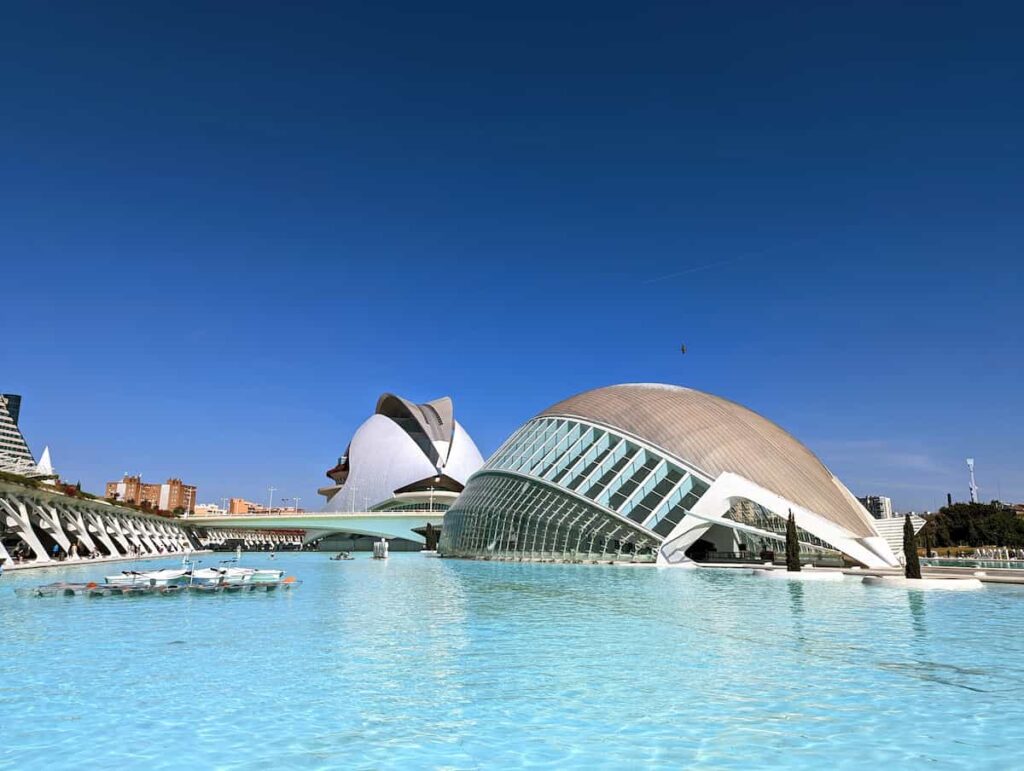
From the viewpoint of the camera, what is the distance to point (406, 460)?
99.4 m

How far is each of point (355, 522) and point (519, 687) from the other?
286 ft

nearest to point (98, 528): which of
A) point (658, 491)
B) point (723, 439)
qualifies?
point (658, 491)

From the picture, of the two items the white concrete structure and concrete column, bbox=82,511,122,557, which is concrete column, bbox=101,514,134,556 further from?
concrete column, bbox=82,511,122,557

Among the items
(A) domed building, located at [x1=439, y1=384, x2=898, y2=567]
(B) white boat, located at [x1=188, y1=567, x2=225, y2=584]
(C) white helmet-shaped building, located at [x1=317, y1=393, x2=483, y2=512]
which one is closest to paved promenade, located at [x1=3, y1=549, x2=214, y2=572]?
(B) white boat, located at [x1=188, y1=567, x2=225, y2=584]

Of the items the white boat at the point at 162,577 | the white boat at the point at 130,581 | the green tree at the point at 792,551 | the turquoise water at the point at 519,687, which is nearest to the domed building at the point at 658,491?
the green tree at the point at 792,551

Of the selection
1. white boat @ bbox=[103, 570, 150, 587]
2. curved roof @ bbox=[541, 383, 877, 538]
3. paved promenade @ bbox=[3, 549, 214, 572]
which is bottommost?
paved promenade @ bbox=[3, 549, 214, 572]

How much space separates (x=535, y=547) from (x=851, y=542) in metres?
15.9

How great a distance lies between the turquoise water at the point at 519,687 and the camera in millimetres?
7039

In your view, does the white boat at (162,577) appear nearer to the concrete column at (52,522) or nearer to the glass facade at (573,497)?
the glass facade at (573,497)

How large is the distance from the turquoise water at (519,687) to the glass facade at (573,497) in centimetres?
1622

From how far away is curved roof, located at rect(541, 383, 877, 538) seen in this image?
34.3 m

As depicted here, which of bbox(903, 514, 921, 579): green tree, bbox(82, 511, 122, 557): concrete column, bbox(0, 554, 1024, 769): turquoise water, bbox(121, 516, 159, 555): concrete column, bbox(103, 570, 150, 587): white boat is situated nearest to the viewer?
bbox(0, 554, 1024, 769): turquoise water

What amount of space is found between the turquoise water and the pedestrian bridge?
241 feet

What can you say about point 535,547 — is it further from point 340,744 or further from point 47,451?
point 47,451
